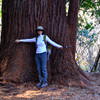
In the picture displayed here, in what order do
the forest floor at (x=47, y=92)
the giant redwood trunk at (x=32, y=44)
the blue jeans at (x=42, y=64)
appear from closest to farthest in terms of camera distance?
the forest floor at (x=47, y=92) → the blue jeans at (x=42, y=64) → the giant redwood trunk at (x=32, y=44)

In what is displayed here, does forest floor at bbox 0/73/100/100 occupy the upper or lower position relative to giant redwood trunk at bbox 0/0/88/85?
lower

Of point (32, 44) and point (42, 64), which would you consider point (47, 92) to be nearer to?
point (42, 64)

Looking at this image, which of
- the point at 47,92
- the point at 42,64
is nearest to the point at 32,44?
the point at 42,64

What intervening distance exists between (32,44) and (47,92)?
1599 mm

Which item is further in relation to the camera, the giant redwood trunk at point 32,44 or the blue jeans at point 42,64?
the giant redwood trunk at point 32,44

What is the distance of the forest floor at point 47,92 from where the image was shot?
497cm

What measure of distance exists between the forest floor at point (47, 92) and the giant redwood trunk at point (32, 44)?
28 cm

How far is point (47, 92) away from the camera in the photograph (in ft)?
17.6

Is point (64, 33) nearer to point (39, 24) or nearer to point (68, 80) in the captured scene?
point (39, 24)

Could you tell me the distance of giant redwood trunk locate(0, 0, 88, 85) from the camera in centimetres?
599

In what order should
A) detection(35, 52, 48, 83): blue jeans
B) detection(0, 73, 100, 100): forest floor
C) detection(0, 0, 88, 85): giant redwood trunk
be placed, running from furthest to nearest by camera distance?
detection(0, 0, 88, 85): giant redwood trunk → detection(35, 52, 48, 83): blue jeans → detection(0, 73, 100, 100): forest floor

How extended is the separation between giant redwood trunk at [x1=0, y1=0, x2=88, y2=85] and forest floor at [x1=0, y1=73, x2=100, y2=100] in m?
0.28

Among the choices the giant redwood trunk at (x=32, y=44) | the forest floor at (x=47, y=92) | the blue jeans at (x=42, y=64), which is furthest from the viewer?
the giant redwood trunk at (x=32, y=44)

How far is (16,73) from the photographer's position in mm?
5902
